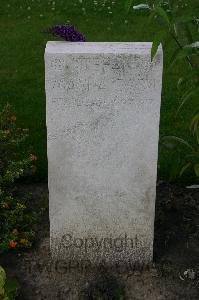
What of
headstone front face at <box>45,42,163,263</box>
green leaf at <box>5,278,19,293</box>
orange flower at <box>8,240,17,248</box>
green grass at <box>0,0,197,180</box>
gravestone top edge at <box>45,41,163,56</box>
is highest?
gravestone top edge at <box>45,41,163,56</box>

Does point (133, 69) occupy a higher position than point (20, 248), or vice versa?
point (133, 69)

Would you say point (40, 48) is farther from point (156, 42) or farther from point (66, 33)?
point (156, 42)

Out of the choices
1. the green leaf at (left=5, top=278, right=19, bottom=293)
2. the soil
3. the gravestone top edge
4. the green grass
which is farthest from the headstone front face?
the green grass

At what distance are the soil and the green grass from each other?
872mm

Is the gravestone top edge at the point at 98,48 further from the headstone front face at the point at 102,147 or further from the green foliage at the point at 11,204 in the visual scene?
the green foliage at the point at 11,204

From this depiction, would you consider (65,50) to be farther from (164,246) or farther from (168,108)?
(168,108)

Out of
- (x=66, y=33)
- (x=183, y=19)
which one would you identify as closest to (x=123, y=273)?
(x=66, y=33)

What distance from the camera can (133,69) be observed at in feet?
10.7

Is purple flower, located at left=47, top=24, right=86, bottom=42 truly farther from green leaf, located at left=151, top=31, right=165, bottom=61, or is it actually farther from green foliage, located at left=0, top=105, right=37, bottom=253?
green foliage, located at left=0, top=105, right=37, bottom=253

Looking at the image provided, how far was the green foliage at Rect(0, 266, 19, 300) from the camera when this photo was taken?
3357mm

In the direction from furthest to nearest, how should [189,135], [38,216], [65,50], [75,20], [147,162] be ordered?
[75,20], [189,135], [38,216], [147,162], [65,50]

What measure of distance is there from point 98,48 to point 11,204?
61.6 inches

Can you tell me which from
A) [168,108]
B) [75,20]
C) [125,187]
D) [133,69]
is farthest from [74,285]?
[75,20]

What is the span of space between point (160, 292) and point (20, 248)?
3.32 ft
